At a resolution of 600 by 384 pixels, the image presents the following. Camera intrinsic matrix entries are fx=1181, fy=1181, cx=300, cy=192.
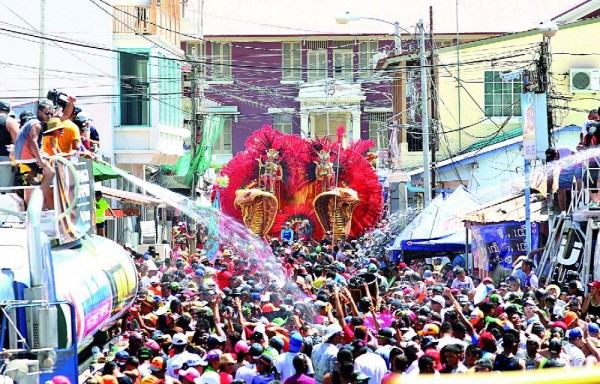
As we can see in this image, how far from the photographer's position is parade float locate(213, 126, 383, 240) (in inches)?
1491

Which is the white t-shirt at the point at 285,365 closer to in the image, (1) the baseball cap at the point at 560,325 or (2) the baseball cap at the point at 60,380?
(2) the baseball cap at the point at 60,380

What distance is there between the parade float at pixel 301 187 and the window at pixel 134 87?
5261 millimetres

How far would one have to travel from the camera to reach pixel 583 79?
38.1 meters

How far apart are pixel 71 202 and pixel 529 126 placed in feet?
38.6

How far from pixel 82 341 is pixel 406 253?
17680mm

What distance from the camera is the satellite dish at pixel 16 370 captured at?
7625 mm

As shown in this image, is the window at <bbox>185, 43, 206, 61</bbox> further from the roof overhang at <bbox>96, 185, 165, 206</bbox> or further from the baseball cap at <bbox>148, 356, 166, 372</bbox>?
the baseball cap at <bbox>148, 356, 166, 372</bbox>

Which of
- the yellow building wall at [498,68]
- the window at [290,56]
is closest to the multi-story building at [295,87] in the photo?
the window at [290,56]

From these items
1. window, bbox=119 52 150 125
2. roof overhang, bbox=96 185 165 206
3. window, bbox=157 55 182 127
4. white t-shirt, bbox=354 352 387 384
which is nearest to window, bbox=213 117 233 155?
window, bbox=157 55 182 127

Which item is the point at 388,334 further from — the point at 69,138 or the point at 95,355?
the point at 69,138

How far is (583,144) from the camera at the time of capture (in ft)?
67.8

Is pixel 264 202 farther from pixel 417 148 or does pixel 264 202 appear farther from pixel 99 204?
pixel 99 204

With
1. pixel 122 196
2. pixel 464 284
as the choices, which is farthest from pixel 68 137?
pixel 122 196

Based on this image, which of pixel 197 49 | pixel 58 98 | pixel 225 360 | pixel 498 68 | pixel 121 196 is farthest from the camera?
pixel 197 49
